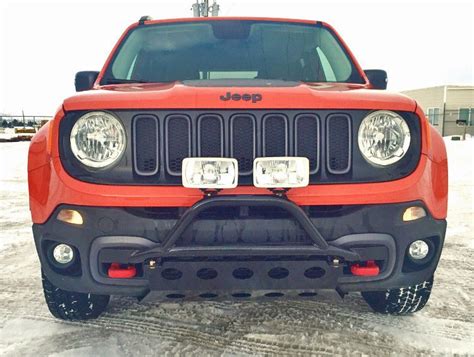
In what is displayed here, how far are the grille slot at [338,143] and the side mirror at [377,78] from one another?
1120 mm

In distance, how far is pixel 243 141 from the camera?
2.15 metres

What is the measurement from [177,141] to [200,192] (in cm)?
28

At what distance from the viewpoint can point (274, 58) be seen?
3.38 meters

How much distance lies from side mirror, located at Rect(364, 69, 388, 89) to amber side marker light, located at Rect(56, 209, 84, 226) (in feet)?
6.98

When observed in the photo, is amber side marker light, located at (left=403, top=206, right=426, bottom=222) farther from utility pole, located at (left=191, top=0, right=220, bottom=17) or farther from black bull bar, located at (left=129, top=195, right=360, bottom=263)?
utility pole, located at (left=191, top=0, right=220, bottom=17)

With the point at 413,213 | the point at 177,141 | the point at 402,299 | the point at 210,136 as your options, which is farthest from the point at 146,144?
the point at 402,299

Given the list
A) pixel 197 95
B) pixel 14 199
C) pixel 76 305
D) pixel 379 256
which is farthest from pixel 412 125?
pixel 14 199

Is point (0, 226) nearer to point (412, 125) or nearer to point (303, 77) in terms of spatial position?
point (303, 77)

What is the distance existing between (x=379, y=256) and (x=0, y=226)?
4.34 metres

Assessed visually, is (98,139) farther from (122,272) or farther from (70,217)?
(122,272)

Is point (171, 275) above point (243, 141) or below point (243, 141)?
below

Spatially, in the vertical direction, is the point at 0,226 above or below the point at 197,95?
below

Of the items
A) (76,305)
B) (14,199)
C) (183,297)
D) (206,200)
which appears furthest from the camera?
(14,199)

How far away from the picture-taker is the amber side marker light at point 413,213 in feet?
7.00
